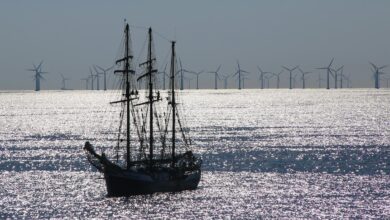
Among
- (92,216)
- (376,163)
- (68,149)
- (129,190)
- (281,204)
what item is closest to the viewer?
(92,216)

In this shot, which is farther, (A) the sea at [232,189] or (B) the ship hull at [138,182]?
(B) the ship hull at [138,182]

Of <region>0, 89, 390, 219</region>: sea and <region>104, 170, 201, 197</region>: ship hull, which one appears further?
<region>104, 170, 201, 197</region>: ship hull

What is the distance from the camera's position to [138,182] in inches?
4414

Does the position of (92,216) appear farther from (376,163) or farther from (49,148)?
Answer: (49,148)

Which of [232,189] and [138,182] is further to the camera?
[232,189]

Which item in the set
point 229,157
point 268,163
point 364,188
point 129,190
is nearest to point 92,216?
point 129,190

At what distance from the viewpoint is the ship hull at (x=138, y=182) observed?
366 ft

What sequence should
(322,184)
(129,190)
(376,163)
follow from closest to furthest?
(129,190), (322,184), (376,163)

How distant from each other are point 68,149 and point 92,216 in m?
97.9

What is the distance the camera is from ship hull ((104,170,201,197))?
112 m

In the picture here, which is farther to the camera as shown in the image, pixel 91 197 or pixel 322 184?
pixel 322 184

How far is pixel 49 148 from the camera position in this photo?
198125mm

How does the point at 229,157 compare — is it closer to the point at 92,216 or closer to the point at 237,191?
the point at 237,191

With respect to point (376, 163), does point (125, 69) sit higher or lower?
higher
